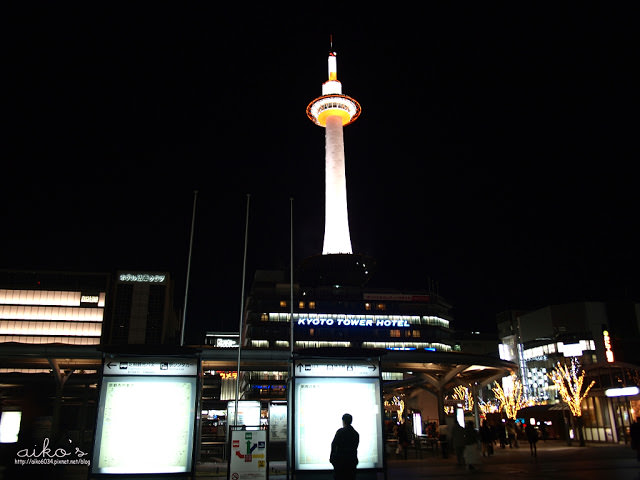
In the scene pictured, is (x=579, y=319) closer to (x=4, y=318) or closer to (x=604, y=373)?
(x=604, y=373)

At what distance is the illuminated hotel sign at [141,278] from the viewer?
4355 inches

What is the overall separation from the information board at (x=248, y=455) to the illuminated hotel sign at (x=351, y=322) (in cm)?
9366

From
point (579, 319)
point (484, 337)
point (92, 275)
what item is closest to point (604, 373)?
point (579, 319)

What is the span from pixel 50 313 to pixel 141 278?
17584 mm

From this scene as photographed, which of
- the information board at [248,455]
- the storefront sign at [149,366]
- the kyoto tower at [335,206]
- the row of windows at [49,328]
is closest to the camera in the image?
the storefront sign at [149,366]

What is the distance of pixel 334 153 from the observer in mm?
97938

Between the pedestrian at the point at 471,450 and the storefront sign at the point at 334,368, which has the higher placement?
the storefront sign at the point at 334,368

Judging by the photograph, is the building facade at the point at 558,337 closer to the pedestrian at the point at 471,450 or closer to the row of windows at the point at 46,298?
the pedestrian at the point at 471,450

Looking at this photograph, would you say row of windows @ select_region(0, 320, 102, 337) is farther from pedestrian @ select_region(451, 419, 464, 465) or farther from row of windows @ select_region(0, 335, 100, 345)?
pedestrian @ select_region(451, 419, 464, 465)

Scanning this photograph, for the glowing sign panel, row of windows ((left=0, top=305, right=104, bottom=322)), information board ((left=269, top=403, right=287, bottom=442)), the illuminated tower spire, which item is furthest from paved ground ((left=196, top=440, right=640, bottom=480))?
row of windows ((left=0, top=305, right=104, bottom=322))

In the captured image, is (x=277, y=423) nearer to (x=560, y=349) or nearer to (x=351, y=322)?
(x=560, y=349)

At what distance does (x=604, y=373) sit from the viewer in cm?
3581

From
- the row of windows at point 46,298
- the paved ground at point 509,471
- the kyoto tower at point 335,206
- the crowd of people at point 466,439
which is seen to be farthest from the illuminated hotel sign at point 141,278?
the paved ground at point 509,471

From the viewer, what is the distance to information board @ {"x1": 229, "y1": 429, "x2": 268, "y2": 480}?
13258 mm
